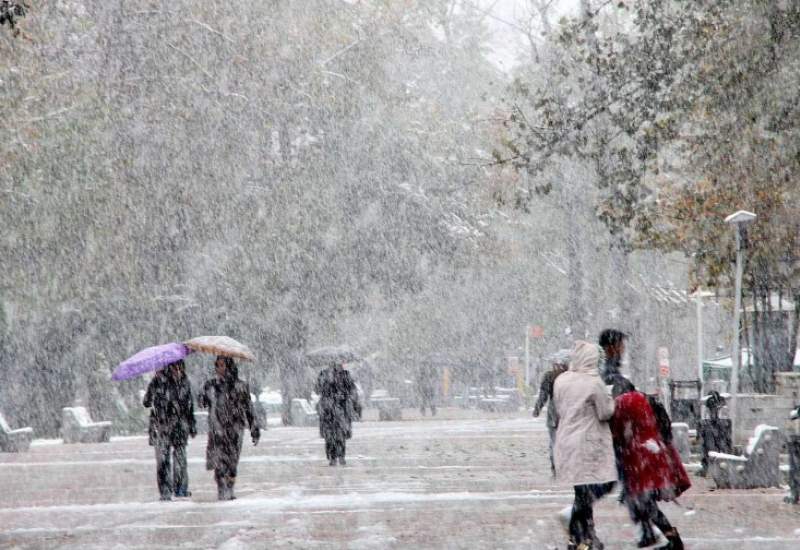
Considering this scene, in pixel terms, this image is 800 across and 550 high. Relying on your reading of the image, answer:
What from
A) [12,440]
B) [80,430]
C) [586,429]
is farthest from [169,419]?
[80,430]

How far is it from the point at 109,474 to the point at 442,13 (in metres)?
33.1

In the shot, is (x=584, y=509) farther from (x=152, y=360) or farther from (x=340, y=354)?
(x=340, y=354)

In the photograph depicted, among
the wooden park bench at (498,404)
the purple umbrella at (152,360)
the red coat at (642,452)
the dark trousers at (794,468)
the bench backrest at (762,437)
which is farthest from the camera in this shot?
the wooden park bench at (498,404)

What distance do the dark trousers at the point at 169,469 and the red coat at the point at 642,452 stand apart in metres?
7.81

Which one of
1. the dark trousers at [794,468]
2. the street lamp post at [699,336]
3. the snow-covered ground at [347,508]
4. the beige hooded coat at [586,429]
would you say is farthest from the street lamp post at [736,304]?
the beige hooded coat at [586,429]

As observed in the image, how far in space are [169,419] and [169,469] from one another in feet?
→ 2.06

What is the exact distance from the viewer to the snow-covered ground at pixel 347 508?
40.8ft

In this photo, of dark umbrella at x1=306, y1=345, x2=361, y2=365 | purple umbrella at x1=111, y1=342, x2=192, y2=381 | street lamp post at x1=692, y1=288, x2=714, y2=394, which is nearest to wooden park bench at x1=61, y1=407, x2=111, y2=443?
dark umbrella at x1=306, y1=345, x2=361, y2=365

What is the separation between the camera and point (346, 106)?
1735 inches

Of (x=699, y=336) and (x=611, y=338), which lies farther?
(x=699, y=336)

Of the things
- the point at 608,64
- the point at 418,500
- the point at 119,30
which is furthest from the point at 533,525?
the point at 119,30

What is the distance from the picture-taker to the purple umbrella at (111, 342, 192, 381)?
16719 millimetres

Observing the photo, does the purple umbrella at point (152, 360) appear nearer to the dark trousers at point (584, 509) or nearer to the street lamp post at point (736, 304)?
the dark trousers at point (584, 509)

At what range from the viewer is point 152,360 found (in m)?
16.7
